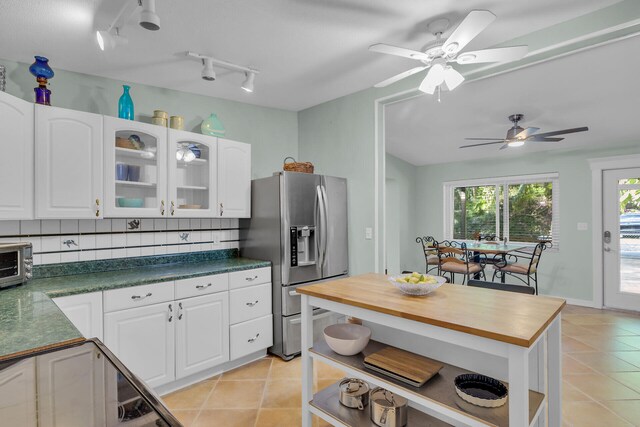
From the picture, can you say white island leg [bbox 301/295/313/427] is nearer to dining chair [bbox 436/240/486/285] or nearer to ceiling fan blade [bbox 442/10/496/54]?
ceiling fan blade [bbox 442/10/496/54]

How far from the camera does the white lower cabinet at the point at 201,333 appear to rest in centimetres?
242

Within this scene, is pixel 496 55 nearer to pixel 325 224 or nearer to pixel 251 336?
pixel 325 224

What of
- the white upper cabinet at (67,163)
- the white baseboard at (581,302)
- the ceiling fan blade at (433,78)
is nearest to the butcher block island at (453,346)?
the ceiling fan blade at (433,78)

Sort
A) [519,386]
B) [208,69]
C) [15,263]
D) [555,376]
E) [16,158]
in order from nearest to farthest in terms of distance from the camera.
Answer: [519,386] → [555,376] → [15,263] → [16,158] → [208,69]

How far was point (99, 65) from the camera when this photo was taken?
98.7 inches

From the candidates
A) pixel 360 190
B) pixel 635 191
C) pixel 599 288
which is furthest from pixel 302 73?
pixel 599 288

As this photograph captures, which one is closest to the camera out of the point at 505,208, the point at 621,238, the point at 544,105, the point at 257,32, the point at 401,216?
the point at 257,32

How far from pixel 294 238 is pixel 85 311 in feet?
5.16

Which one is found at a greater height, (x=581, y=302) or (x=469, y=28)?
(x=469, y=28)

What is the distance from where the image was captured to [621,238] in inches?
172

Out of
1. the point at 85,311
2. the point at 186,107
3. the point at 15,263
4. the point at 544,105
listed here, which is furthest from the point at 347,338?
the point at 544,105

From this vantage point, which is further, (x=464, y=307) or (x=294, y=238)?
(x=294, y=238)

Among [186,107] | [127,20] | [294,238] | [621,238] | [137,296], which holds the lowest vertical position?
[137,296]

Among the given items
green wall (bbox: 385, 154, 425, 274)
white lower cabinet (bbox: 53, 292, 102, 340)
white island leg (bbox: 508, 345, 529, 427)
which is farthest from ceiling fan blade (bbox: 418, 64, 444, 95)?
green wall (bbox: 385, 154, 425, 274)
